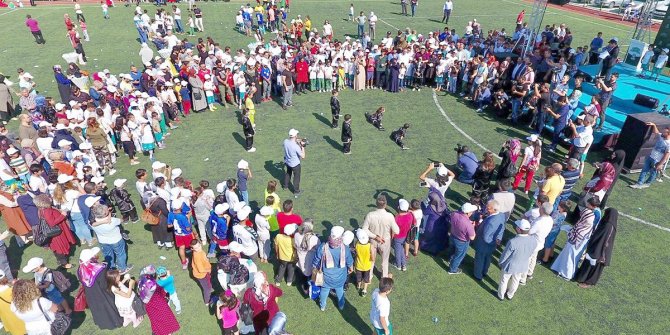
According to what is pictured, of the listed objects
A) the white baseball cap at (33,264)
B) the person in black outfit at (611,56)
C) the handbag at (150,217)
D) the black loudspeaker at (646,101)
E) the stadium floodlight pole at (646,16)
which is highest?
the stadium floodlight pole at (646,16)

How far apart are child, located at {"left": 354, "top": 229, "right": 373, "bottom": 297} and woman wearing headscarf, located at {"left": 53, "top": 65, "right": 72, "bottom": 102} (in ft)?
51.0

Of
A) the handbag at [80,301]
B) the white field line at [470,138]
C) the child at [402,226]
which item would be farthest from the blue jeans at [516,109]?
the handbag at [80,301]

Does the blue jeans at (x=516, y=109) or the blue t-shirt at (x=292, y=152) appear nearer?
the blue t-shirt at (x=292, y=152)

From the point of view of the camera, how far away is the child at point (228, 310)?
21.8 feet

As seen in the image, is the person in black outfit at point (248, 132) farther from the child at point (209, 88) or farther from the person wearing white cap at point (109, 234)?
the person wearing white cap at point (109, 234)

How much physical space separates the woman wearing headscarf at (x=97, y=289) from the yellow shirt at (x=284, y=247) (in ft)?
10.3

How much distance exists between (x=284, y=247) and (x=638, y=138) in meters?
12.4

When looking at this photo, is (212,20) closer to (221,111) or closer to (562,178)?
(221,111)

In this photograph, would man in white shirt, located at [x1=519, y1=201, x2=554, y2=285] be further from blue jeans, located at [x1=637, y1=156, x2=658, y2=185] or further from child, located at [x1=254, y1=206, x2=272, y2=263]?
blue jeans, located at [x1=637, y1=156, x2=658, y2=185]

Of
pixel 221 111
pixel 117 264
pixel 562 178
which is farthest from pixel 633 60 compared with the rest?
pixel 117 264

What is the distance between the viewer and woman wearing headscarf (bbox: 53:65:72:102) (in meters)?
16.4

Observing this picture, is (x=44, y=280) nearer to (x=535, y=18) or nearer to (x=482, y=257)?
(x=482, y=257)

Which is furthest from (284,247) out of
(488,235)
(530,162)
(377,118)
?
(377,118)

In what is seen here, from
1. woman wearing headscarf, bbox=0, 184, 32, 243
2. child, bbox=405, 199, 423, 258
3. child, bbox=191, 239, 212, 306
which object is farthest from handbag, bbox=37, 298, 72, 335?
child, bbox=405, 199, 423, 258
